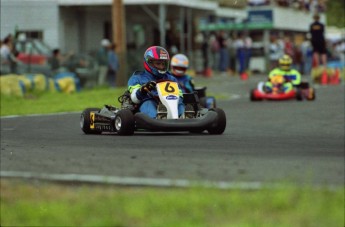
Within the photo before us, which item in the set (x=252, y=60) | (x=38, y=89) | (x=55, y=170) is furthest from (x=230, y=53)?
(x=55, y=170)

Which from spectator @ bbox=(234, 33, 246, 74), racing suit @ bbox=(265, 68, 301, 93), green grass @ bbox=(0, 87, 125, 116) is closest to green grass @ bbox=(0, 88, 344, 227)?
green grass @ bbox=(0, 87, 125, 116)

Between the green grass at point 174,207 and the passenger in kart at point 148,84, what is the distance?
4.52 meters

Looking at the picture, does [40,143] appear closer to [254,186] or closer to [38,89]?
[254,186]

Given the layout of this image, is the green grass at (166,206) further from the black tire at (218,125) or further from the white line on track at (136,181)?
the black tire at (218,125)

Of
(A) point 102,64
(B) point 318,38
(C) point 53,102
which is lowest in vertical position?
(C) point 53,102

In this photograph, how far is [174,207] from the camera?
20.2 feet

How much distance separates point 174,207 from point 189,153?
277cm

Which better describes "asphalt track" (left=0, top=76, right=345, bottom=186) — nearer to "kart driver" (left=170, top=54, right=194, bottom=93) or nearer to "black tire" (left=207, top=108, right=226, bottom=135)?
"black tire" (left=207, top=108, right=226, bottom=135)

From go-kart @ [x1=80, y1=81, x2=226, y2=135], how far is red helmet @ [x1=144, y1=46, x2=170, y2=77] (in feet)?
1.30

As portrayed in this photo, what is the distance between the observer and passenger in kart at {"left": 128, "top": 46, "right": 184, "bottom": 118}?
11.2 m

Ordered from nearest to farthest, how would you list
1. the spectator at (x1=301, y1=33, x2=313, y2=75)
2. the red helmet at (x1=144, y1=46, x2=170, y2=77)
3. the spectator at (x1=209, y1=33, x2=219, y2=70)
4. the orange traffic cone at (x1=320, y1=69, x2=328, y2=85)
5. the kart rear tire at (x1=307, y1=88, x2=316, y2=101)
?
the red helmet at (x1=144, y1=46, x2=170, y2=77) → the kart rear tire at (x1=307, y1=88, x2=316, y2=101) → the orange traffic cone at (x1=320, y1=69, x2=328, y2=85) → the spectator at (x1=209, y1=33, x2=219, y2=70) → the spectator at (x1=301, y1=33, x2=313, y2=75)

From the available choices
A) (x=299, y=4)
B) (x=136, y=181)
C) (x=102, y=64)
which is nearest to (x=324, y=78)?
(x=102, y=64)

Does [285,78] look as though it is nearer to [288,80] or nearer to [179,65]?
[288,80]

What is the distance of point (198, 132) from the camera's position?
11.8 m
